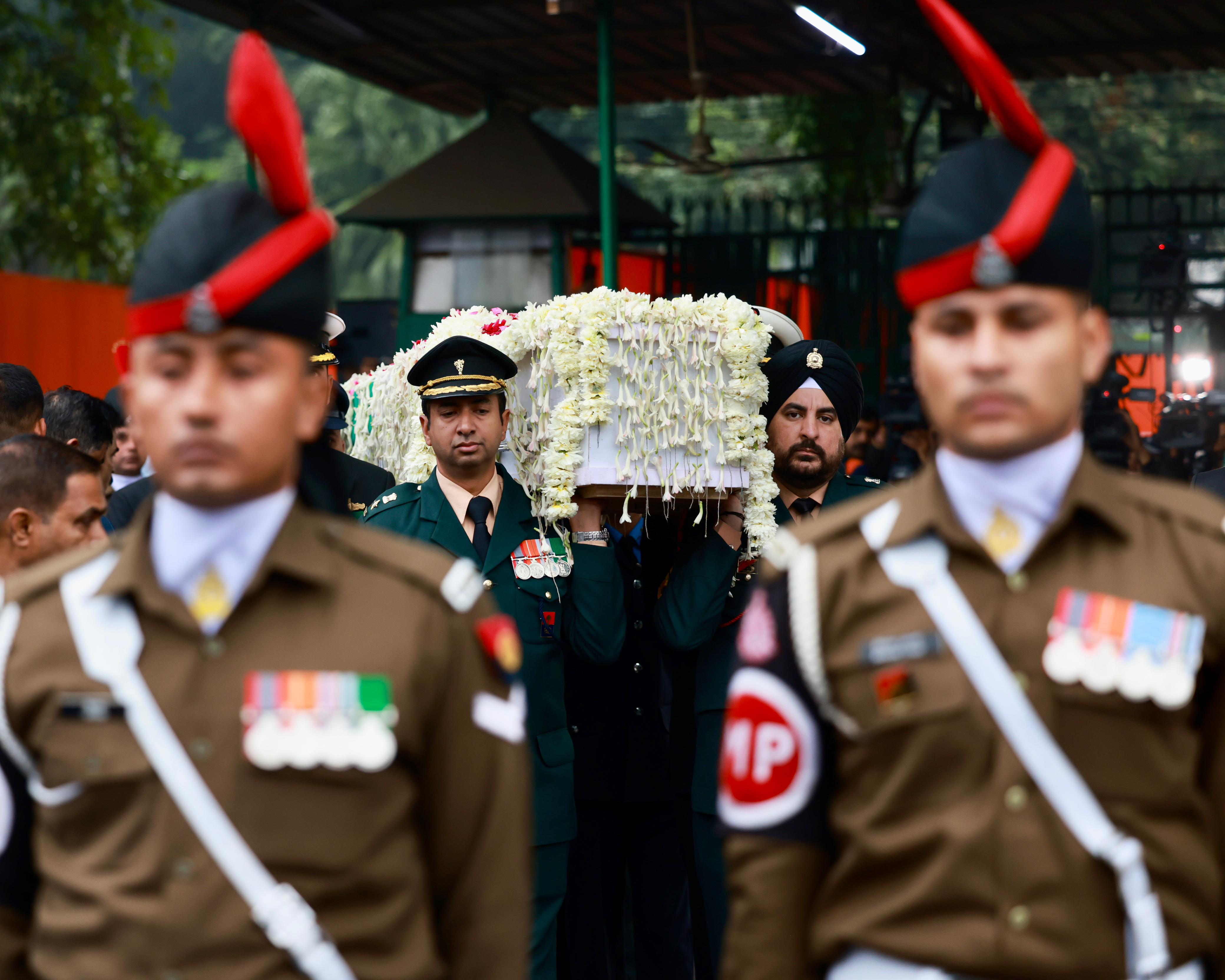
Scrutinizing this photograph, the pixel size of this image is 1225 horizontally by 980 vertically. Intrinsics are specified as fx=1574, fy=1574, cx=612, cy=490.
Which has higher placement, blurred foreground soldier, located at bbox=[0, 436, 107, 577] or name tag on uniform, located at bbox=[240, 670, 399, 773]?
blurred foreground soldier, located at bbox=[0, 436, 107, 577]

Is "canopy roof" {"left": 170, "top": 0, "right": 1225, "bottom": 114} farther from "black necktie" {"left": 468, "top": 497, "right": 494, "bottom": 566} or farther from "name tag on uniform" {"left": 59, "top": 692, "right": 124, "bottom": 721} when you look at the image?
"name tag on uniform" {"left": 59, "top": 692, "right": 124, "bottom": 721}

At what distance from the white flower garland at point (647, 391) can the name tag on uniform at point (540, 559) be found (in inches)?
3.3

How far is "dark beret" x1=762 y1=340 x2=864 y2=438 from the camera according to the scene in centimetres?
496

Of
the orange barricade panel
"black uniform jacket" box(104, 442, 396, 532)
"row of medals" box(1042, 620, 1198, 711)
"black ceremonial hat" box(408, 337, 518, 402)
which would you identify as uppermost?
the orange barricade panel

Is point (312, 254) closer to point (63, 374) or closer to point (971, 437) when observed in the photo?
point (971, 437)

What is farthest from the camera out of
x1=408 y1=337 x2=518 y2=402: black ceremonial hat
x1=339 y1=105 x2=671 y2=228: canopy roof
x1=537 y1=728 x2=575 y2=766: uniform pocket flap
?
x1=339 y1=105 x2=671 y2=228: canopy roof

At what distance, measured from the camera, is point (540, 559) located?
4605 millimetres

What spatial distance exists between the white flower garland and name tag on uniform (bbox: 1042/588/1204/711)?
2.50 metres

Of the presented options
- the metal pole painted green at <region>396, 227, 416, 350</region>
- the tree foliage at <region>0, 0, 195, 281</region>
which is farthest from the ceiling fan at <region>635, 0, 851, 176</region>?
the tree foliage at <region>0, 0, 195, 281</region>

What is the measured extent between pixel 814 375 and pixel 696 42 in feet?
21.9

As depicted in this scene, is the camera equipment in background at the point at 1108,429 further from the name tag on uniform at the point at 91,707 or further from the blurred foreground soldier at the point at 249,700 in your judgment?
the name tag on uniform at the point at 91,707

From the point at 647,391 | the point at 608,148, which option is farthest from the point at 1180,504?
the point at 608,148

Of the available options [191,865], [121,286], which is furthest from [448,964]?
[121,286]

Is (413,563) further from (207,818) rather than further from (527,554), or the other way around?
(527,554)
